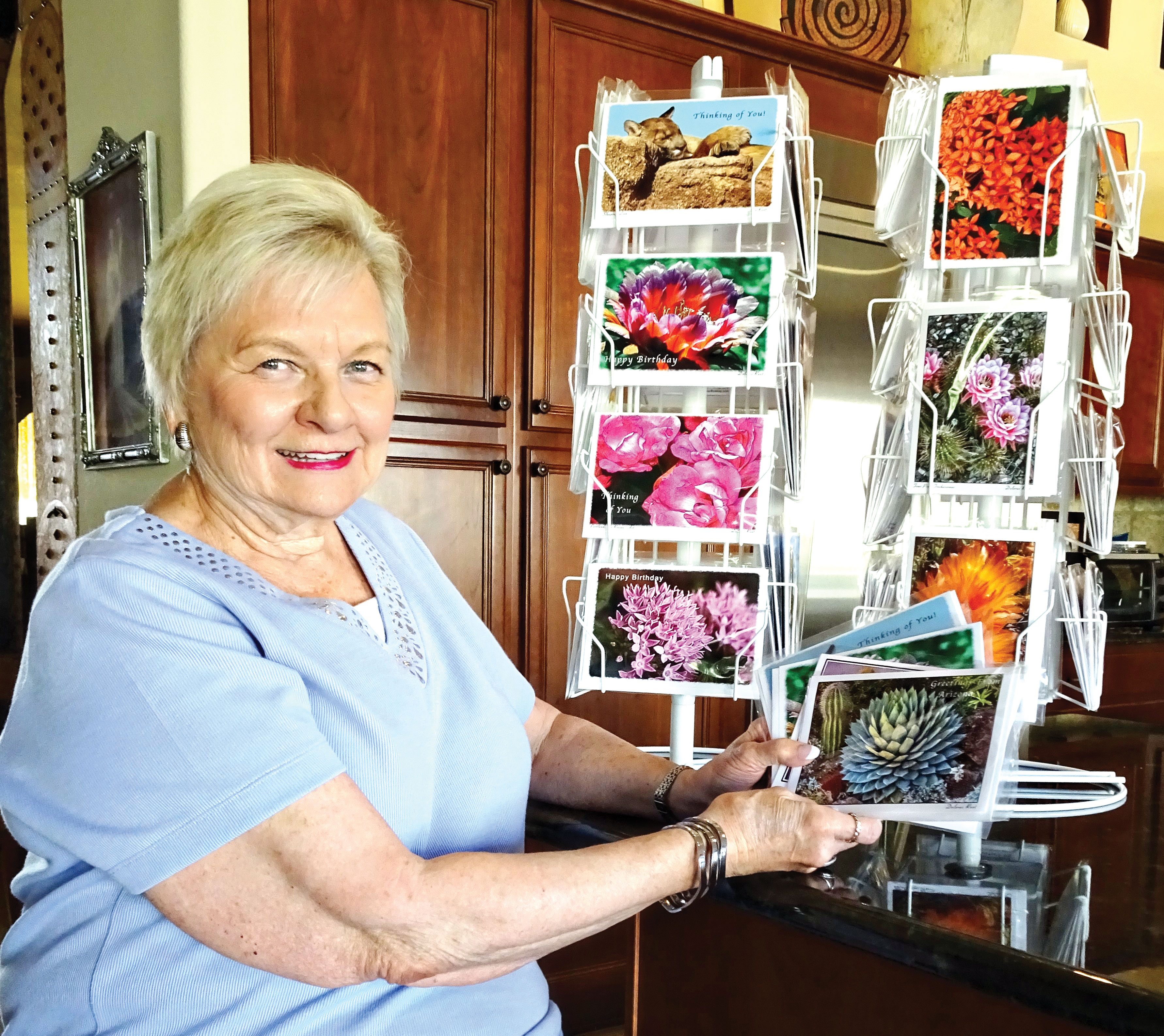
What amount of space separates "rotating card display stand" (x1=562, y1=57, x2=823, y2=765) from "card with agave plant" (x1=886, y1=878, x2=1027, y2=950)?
0.37 meters

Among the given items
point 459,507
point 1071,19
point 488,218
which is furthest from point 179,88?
point 1071,19

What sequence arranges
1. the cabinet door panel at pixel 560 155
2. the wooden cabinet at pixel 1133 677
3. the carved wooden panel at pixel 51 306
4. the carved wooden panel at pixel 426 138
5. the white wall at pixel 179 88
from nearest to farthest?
the white wall at pixel 179 88 → the carved wooden panel at pixel 426 138 → the cabinet door panel at pixel 560 155 → the carved wooden panel at pixel 51 306 → the wooden cabinet at pixel 1133 677

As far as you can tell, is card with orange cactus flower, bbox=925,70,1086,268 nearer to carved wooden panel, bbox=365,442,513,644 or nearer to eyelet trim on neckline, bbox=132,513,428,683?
eyelet trim on neckline, bbox=132,513,428,683

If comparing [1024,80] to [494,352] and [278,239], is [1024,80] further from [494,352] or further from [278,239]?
[494,352]

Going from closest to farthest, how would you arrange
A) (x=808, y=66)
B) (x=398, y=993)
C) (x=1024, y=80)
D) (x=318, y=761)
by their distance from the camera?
(x=318, y=761), (x=398, y=993), (x=1024, y=80), (x=808, y=66)

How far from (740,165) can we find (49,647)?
0.94m

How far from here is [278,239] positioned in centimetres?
101

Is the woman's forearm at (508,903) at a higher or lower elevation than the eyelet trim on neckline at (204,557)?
lower

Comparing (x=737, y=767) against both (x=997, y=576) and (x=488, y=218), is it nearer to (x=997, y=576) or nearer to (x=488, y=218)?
(x=997, y=576)

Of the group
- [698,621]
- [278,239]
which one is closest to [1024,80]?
[698,621]

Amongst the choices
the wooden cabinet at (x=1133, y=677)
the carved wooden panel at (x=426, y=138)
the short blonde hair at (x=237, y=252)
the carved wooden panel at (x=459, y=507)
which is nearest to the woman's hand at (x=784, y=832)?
the short blonde hair at (x=237, y=252)

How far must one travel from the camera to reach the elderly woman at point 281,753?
0.84m

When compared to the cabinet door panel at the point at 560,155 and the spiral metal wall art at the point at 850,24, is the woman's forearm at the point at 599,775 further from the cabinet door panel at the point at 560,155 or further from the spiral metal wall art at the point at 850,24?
the spiral metal wall art at the point at 850,24

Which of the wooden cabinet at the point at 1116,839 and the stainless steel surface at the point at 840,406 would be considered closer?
the wooden cabinet at the point at 1116,839
